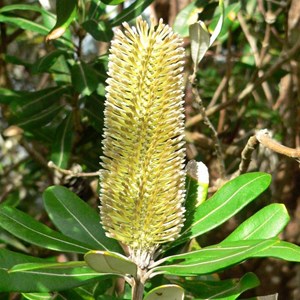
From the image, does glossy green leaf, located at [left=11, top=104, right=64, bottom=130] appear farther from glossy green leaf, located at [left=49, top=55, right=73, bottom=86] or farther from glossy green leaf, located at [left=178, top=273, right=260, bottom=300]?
glossy green leaf, located at [left=178, top=273, right=260, bottom=300]

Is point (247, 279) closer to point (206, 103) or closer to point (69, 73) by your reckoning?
point (69, 73)

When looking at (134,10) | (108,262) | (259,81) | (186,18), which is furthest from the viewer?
(259,81)

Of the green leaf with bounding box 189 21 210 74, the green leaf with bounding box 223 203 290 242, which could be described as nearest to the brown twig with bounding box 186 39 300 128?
the green leaf with bounding box 189 21 210 74

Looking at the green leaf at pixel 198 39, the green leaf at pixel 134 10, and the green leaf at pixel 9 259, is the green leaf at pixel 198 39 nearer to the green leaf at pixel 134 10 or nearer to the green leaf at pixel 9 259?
the green leaf at pixel 134 10

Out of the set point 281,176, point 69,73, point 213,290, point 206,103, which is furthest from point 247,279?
point 206,103

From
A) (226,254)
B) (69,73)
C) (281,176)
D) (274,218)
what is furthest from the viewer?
(281,176)

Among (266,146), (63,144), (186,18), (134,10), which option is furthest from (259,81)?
(266,146)

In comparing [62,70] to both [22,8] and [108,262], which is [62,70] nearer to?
[22,8]
